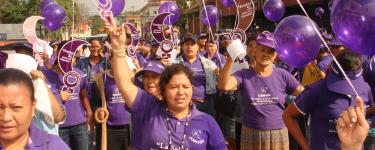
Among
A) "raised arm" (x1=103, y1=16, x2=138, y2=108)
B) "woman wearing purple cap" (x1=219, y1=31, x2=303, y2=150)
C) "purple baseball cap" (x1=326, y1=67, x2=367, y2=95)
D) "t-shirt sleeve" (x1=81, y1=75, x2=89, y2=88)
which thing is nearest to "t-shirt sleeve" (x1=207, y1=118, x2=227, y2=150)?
"raised arm" (x1=103, y1=16, x2=138, y2=108)

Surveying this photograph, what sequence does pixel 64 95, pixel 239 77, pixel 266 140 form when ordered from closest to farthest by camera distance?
1. pixel 266 140
2. pixel 239 77
3. pixel 64 95

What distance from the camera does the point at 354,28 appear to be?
231cm

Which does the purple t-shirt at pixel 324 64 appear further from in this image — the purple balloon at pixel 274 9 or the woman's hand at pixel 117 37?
the purple balloon at pixel 274 9

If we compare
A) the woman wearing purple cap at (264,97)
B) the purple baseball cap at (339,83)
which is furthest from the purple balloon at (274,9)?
the purple baseball cap at (339,83)

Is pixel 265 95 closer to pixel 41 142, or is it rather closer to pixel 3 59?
pixel 3 59

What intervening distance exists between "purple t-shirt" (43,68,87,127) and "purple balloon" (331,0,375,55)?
10.6 feet

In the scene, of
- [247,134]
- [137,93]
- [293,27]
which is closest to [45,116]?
[137,93]

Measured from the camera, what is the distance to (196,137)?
109 inches

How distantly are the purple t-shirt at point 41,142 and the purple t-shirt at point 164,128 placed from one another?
758mm

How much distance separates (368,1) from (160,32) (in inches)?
160

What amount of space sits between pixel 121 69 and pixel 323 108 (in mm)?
1340

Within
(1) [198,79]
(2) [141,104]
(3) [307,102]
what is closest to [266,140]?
(3) [307,102]

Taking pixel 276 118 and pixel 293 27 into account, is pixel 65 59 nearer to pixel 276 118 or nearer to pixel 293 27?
pixel 276 118

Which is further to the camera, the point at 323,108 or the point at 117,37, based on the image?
the point at 323,108
